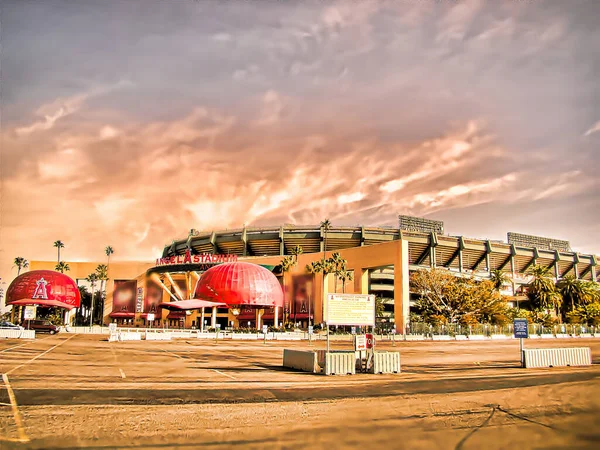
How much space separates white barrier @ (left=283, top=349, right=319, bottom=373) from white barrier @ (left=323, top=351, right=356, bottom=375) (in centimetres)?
118

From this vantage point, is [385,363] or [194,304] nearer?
[385,363]

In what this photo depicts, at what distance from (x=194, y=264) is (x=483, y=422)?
94445mm

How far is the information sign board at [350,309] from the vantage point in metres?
23.5

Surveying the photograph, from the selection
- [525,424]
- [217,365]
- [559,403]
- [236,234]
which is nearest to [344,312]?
[217,365]

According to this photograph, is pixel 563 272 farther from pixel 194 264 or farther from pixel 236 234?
pixel 194 264

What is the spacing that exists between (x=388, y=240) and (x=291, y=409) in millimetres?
101120

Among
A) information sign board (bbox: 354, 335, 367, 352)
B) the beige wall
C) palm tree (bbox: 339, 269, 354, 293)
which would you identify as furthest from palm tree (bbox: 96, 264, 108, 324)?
information sign board (bbox: 354, 335, 367, 352)

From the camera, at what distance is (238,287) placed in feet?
242

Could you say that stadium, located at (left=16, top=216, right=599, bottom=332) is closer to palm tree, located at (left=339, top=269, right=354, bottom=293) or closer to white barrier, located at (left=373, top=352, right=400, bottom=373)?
palm tree, located at (left=339, top=269, right=354, bottom=293)

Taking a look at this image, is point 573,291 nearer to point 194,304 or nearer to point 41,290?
point 194,304

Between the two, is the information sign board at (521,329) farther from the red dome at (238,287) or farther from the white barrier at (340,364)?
the red dome at (238,287)

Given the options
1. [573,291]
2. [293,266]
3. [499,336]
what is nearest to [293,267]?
[293,266]

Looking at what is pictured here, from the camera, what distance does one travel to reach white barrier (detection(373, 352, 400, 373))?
22562mm

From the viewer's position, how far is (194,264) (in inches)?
4016
